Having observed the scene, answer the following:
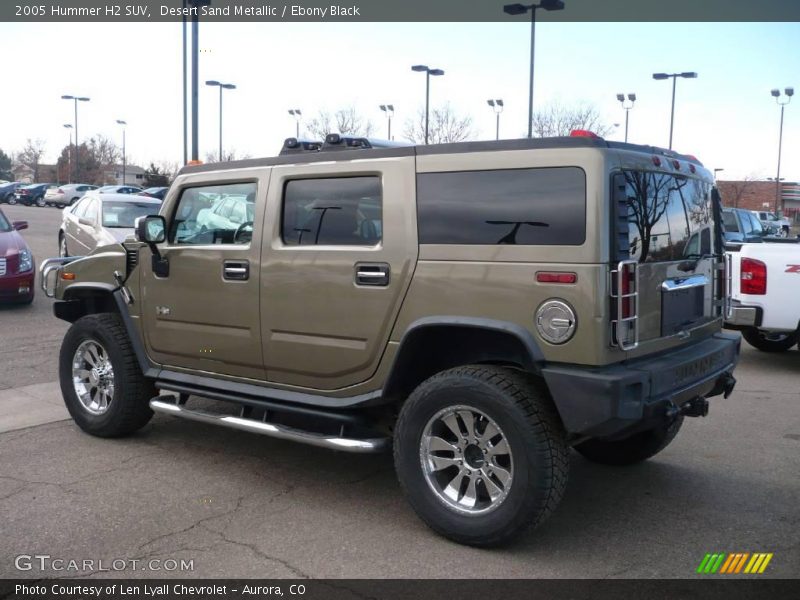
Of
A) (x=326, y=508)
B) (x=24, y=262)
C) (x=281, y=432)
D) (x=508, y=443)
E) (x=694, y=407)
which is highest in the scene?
(x=24, y=262)

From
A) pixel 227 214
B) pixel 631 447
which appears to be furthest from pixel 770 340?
pixel 227 214

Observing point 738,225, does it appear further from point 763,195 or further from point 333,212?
point 763,195

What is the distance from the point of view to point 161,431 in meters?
6.23

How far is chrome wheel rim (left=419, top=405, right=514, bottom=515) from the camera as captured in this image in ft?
13.4

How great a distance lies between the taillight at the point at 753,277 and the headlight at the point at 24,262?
949cm

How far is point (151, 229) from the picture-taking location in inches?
214

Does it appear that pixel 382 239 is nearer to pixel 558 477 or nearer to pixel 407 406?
pixel 407 406

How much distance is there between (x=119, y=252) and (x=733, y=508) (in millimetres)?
4362

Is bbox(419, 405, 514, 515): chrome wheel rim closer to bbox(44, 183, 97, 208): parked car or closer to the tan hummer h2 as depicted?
the tan hummer h2

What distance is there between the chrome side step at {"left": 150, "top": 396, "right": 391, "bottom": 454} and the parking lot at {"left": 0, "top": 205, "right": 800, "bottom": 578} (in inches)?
14.6

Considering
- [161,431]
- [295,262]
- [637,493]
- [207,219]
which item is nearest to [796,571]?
[637,493]

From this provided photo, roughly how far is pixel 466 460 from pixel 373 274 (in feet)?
3.69

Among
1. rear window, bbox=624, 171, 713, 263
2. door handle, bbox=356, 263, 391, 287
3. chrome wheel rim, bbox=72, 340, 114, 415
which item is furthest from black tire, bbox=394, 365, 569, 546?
chrome wheel rim, bbox=72, 340, 114, 415
